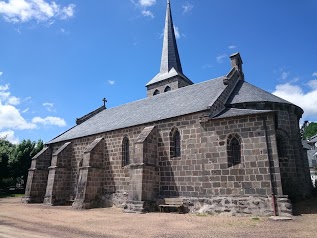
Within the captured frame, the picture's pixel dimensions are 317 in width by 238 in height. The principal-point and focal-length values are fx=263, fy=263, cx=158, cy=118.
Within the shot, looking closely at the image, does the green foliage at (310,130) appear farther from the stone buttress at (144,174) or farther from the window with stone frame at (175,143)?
the stone buttress at (144,174)

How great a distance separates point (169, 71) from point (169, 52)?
3.42 metres

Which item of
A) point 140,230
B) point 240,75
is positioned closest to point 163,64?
point 240,75

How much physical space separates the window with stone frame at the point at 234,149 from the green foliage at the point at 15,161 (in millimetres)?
29122

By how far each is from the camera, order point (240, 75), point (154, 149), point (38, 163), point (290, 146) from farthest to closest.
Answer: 1. point (38, 163)
2. point (240, 75)
3. point (154, 149)
4. point (290, 146)

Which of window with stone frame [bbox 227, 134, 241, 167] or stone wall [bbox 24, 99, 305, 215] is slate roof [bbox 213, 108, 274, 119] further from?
window with stone frame [bbox 227, 134, 241, 167]

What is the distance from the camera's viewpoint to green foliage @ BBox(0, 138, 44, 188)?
1294 inches

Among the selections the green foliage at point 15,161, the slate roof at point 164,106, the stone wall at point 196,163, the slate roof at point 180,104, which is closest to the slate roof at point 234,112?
the slate roof at point 180,104

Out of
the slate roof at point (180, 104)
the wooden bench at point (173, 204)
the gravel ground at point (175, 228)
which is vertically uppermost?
the slate roof at point (180, 104)

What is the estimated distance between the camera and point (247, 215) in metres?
12.3

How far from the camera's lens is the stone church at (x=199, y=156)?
42.5 ft

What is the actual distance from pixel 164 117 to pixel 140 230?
8.46m

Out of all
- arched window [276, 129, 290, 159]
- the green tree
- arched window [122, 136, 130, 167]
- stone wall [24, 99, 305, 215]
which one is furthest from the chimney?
the green tree

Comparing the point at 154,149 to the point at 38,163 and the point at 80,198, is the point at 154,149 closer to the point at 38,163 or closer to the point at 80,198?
the point at 80,198

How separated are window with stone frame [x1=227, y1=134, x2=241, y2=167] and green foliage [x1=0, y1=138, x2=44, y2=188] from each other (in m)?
29.1
